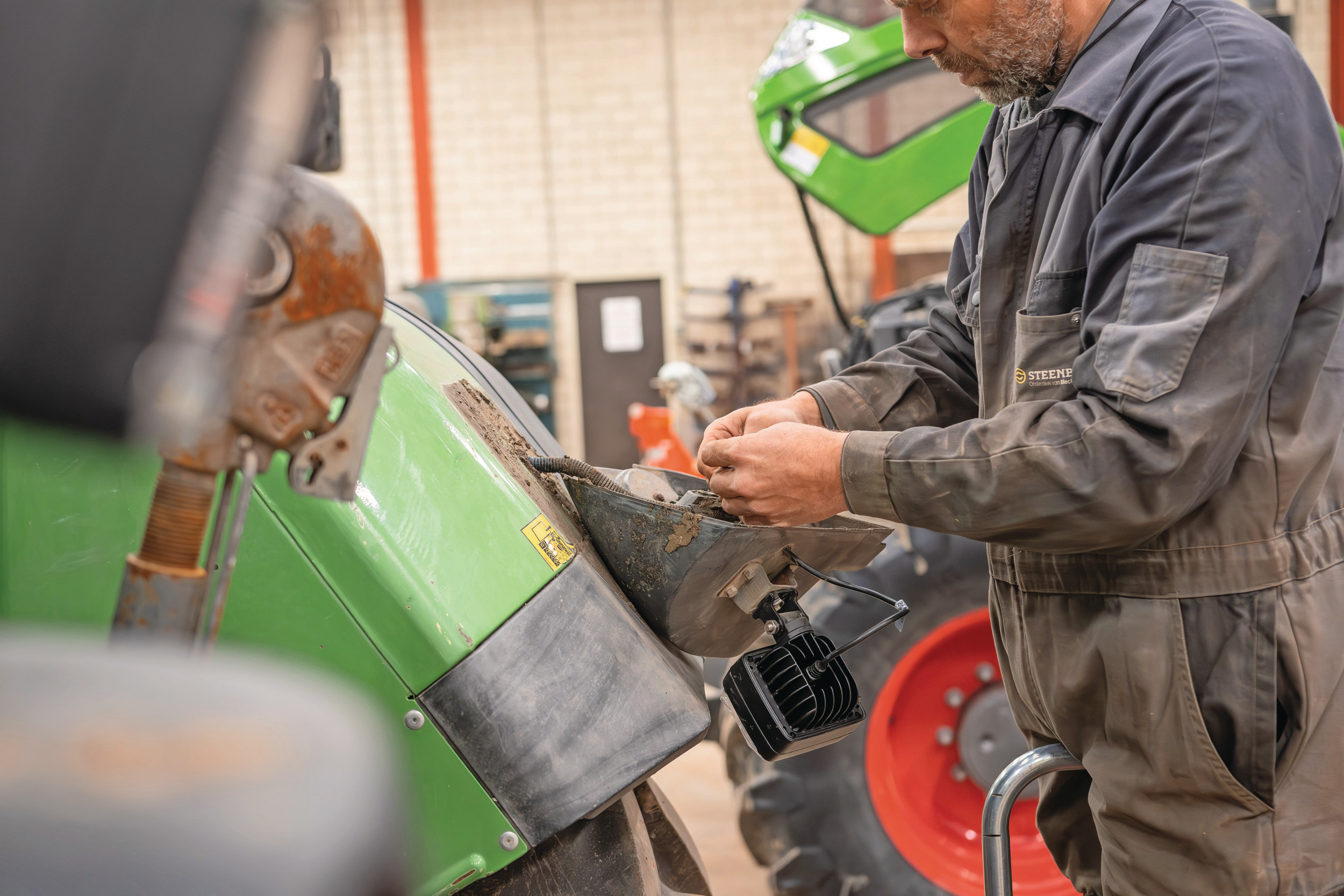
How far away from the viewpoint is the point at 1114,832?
1285mm

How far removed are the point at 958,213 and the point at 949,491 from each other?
7.92 metres

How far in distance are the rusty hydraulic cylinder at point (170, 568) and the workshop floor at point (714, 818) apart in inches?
80.8

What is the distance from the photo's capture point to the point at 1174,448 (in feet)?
3.40

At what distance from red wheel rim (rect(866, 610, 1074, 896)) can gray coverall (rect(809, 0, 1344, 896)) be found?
960 millimetres

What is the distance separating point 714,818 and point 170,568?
2845mm

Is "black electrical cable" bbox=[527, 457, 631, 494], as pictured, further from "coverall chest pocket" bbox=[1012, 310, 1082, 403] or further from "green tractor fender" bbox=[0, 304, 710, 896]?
"coverall chest pocket" bbox=[1012, 310, 1082, 403]

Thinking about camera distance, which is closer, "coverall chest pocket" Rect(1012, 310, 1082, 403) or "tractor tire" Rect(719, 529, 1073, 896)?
"coverall chest pocket" Rect(1012, 310, 1082, 403)

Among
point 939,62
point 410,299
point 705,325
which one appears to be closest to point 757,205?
point 705,325

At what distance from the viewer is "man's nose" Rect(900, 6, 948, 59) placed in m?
1.32

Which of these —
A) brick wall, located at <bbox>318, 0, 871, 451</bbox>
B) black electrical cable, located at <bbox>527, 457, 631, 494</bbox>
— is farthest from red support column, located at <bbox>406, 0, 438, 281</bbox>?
black electrical cable, located at <bbox>527, 457, 631, 494</bbox>

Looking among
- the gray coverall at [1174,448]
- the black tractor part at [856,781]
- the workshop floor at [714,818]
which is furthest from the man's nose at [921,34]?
the workshop floor at [714,818]

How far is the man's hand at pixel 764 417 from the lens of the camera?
145 centimetres

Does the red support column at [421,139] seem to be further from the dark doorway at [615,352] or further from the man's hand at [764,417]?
the man's hand at [764,417]

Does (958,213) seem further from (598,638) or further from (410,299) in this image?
(598,638)
